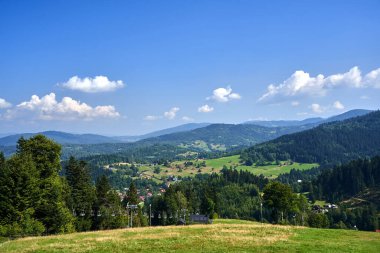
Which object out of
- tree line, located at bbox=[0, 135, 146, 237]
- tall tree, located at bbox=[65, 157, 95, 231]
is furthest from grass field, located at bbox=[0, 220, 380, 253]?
tall tree, located at bbox=[65, 157, 95, 231]

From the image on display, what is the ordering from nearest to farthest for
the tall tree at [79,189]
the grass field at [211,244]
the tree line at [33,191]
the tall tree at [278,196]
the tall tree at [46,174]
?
the grass field at [211,244] < the tree line at [33,191] < the tall tree at [46,174] < the tall tree at [79,189] < the tall tree at [278,196]

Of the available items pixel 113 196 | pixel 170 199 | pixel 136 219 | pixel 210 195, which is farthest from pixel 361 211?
pixel 113 196

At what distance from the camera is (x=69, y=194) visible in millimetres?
73875

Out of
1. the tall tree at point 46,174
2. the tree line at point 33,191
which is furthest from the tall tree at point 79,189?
the tall tree at point 46,174

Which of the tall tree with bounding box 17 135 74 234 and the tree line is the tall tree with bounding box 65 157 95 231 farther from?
the tall tree with bounding box 17 135 74 234

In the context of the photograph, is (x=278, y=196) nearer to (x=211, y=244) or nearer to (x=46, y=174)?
(x=46, y=174)

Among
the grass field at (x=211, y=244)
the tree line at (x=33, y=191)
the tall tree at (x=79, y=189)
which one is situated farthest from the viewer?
the tall tree at (x=79, y=189)

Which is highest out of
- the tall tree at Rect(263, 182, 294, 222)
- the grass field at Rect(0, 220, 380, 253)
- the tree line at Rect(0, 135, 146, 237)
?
the tree line at Rect(0, 135, 146, 237)

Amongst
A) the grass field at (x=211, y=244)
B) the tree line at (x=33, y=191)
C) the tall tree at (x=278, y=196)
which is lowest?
the tall tree at (x=278, y=196)

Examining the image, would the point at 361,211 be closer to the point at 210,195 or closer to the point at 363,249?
the point at 210,195

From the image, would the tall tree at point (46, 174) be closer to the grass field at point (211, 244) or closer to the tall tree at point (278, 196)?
the grass field at point (211, 244)

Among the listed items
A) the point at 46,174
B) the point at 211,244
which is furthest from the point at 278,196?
the point at 211,244

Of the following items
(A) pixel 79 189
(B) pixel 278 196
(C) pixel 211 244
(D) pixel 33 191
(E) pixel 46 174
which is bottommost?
(B) pixel 278 196

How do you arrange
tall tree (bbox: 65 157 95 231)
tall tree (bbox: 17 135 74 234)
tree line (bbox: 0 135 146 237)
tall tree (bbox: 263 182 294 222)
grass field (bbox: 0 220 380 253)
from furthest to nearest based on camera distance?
tall tree (bbox: 263 182 294 222)
tall tree (bbox: 65 157 95 231)
tall tree (bbox: 17 135 74 234)
tree line (bbox: 0 135 146 237)
grass field (bbox: 0 220 380 253)
